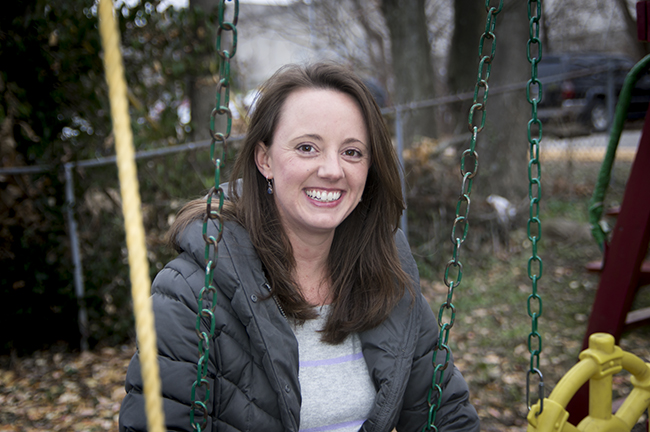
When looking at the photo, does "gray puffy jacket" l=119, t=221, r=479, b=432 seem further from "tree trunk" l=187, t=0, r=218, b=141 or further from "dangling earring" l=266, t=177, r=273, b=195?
"tree trunk" l=187, t=0, r=218, b=141

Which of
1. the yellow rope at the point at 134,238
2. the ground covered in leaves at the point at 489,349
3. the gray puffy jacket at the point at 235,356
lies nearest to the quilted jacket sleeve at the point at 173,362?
the gray puffy jacket at the point at 235,356

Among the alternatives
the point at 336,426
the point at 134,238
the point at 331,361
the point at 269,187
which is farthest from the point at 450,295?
the point at 134,238

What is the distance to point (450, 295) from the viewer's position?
1.66m

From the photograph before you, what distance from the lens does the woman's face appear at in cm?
186

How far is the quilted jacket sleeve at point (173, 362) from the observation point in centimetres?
156

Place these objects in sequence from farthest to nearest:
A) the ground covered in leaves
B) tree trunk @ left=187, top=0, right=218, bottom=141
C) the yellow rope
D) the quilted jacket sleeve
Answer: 1. tree trunk @ left=187, top=0, right=218, bottom=141
2. the ground covered in leaves
3. the quilted jacket sleeve
4. the yellow rope

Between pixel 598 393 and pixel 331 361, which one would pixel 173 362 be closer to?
pixel 331 361

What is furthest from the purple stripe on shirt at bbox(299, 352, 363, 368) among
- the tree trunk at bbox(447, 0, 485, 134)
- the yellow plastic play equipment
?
the tree trunk at bbox(447, 0, 485, 134)

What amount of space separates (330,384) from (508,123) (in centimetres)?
623

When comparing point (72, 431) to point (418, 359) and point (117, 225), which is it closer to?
point (117, 225)

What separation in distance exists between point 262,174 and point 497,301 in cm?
394

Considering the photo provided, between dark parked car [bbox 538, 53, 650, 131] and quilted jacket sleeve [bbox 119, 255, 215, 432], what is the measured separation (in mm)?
6594

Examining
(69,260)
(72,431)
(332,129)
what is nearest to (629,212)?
(332,129)

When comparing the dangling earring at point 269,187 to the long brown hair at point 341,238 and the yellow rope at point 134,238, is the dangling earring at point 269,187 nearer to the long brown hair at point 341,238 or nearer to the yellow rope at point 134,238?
the long brown hair at point 341,238
